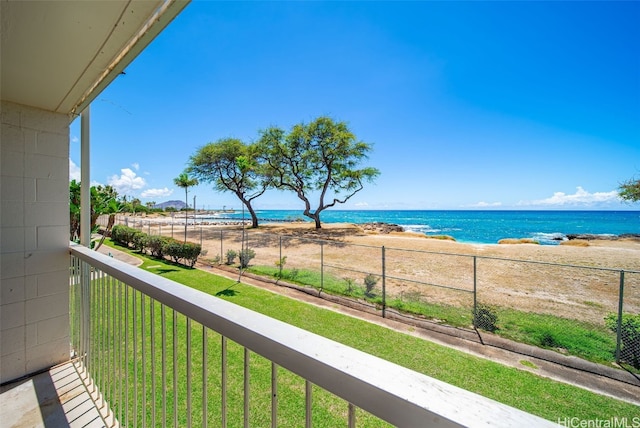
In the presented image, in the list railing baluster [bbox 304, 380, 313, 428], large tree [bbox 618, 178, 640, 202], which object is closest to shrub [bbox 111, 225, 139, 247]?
railing baluster [bbox 304, 380, 313, 428]

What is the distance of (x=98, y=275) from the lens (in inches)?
78.2

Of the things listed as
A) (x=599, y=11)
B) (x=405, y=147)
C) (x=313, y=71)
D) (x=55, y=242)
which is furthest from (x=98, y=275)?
(x=405, y=147)

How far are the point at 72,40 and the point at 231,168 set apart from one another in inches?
906

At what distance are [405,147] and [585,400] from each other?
2539 centimetres

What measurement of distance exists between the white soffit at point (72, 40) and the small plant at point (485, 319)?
215 inches

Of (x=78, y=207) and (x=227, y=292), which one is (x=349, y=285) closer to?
(x=227, y=292)

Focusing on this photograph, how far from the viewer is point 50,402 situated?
1.99 meters

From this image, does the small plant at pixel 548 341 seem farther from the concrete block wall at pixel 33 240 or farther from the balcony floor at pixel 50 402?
the concrete block wall at pixel 33 240

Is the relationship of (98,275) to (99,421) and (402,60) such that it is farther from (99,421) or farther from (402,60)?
(402,60)

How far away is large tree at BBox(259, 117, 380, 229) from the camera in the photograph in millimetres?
19281

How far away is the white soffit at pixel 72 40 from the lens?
3.90 ft

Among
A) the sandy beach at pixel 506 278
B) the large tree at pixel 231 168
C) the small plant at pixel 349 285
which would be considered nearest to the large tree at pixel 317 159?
the large tree at pixel 231 168

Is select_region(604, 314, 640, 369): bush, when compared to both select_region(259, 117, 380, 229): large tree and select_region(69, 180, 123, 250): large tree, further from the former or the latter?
select_region(259, 117, 380, 229): large tree

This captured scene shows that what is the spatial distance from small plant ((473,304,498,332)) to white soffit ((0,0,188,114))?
546cm
